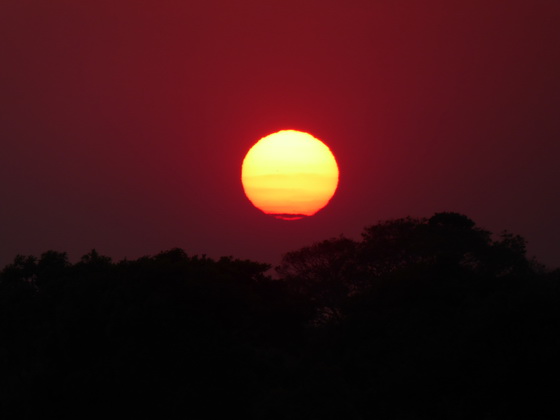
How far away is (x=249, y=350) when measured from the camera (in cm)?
5000

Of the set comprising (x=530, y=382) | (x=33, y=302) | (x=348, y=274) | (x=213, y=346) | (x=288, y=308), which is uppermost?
(x=348, y=274)

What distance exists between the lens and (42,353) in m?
50.9

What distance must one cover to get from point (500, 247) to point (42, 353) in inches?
2091

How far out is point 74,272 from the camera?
62.6 meters


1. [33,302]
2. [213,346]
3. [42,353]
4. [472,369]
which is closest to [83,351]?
[42,353]

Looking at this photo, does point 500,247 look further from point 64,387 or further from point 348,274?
point 64,387

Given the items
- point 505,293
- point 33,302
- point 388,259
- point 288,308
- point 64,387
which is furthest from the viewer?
point 388,259

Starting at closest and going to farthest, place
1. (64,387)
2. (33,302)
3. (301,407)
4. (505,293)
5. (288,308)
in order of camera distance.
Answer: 1. (301,407)
2. (505,293)
3. (64,387)
4. (33,302)
5. (288,308)

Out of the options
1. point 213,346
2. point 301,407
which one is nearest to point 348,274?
point 213,346

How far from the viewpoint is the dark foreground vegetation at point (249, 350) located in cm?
3981

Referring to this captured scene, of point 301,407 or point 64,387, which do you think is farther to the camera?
point 64,387

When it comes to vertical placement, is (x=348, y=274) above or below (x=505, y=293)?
above

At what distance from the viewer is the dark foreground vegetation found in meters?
39.8

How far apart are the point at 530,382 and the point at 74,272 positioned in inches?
1266
